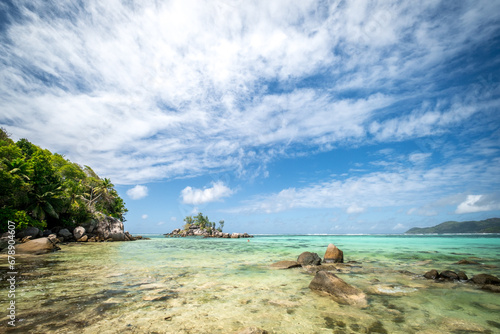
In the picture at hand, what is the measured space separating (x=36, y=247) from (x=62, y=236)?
1701cm

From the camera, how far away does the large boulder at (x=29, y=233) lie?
22047 millimetres

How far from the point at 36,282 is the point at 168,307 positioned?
19.4 ft

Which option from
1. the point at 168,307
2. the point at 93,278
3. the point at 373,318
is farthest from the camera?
the point at 93,278

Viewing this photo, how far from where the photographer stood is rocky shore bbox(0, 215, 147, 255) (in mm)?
16328

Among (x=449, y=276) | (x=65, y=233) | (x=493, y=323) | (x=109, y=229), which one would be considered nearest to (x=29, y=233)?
(x=65, y=233)

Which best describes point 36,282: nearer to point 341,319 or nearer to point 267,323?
point 267,323

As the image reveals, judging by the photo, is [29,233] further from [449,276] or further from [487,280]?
[487,280]

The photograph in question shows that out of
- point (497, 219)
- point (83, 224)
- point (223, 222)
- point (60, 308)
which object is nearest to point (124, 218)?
point (83, 224)

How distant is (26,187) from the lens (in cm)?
2444

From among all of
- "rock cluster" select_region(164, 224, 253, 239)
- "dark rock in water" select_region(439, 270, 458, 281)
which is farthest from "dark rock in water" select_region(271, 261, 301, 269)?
"rock cluster" select_region(164, 224, 253, 239)

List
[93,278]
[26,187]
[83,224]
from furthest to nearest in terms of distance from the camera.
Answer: [83,224]
[26,187]
[93,278]

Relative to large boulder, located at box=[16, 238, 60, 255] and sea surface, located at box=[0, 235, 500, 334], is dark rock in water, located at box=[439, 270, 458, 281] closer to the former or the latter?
sea surface, located at box=[0, 235, 500, 334]

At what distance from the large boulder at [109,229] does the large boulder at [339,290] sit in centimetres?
4267

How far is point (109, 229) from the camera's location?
40406 millimetres
